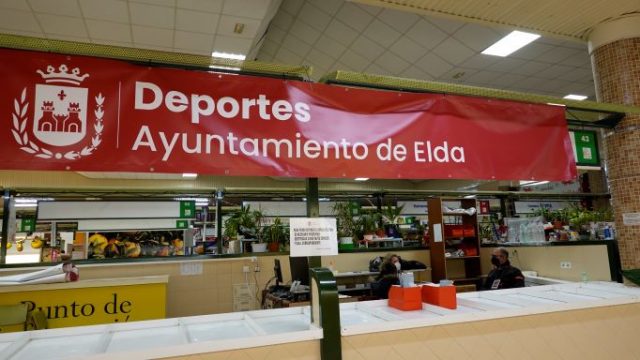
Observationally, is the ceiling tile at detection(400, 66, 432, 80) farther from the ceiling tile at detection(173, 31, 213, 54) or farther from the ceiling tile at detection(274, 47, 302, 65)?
the ceiling tile at detection(173, 31, 213, 54)

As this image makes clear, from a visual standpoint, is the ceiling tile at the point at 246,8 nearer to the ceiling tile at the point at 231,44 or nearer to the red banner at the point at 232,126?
the ceiling tile at the point at 231,44

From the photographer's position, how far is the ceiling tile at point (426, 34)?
646 cm

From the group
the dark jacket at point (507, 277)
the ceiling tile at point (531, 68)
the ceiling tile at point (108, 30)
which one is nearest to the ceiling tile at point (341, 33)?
the ceiling tile at point (108, 30)

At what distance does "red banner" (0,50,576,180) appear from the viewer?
7.04ft

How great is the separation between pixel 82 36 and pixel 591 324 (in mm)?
6456

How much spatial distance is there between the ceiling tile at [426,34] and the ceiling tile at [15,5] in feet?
16.9

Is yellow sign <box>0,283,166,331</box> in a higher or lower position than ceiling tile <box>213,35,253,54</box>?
lower

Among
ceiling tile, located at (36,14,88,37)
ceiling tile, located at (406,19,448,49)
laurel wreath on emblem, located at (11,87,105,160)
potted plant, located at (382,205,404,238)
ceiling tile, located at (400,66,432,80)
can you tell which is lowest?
potted plant, located at (382,205,404,238)

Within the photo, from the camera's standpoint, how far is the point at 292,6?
263 inches

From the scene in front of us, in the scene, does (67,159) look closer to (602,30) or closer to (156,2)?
(156,2)

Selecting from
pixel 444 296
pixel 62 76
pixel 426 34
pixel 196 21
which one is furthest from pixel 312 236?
pixel 426 34

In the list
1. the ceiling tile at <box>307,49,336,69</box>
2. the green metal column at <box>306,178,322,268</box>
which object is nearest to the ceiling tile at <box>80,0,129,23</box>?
the ceiling tile at <box>307,49,336,69</box>

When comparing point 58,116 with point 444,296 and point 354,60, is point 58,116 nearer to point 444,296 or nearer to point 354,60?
point 444,296

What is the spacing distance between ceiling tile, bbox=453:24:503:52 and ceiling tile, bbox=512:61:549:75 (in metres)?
1.27
